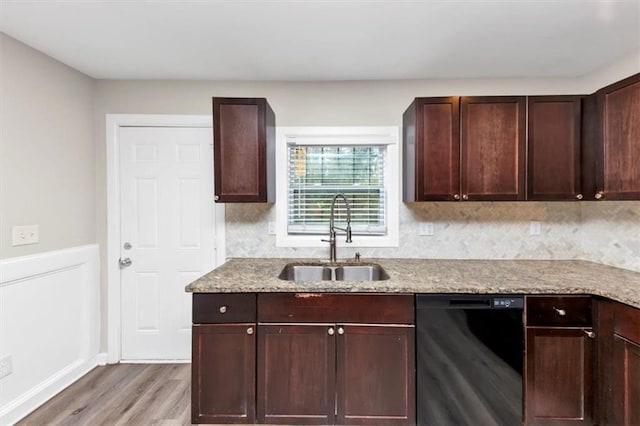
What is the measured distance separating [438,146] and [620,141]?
1077mm

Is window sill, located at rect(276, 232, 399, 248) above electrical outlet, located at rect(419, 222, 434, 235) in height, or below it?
below

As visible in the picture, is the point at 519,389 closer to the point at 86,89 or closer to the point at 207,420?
the point at 207,420

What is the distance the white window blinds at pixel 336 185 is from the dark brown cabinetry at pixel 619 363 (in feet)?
5.01

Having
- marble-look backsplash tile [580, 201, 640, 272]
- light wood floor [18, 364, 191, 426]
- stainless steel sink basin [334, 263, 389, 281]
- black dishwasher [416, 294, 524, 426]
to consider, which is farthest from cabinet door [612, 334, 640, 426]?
light wood floor [18, 364, 191, 426]

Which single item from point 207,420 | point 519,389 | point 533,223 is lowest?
point 207,420

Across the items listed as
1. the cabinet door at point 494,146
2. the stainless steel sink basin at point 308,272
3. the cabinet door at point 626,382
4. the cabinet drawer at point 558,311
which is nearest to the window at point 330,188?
the stainless steel sink basin at point 308,272

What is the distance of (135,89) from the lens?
8.82 ft

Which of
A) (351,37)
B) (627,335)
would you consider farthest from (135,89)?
(627,335)

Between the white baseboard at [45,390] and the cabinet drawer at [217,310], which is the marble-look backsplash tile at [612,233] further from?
the white baseboard at [45,390]

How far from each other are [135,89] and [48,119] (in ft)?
2.25

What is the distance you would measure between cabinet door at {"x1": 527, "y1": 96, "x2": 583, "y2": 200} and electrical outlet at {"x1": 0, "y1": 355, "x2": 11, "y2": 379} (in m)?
3.61

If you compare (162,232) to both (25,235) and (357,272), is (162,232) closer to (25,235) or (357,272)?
(25,235)

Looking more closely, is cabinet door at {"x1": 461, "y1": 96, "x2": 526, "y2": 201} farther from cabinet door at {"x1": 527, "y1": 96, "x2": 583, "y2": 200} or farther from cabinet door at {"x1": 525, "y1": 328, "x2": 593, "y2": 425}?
cabinet door at {"x1": 525, "y1": 328, "x2": 593, "y2": 425}

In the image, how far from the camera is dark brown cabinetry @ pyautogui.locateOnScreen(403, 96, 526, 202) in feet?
7.29
